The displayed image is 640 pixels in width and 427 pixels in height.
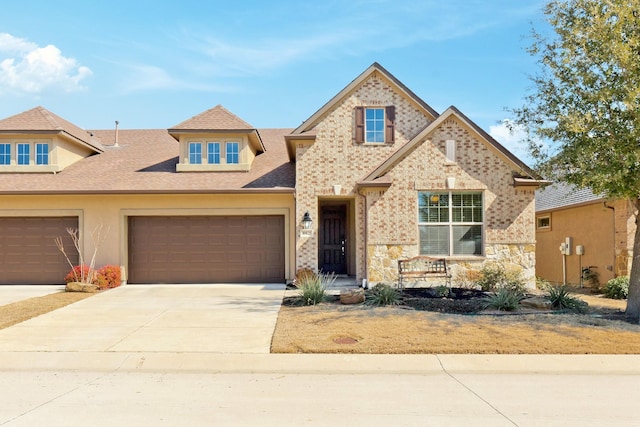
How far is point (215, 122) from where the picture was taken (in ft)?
57.4

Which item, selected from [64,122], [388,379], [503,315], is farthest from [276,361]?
[64,122]

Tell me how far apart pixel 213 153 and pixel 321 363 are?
1156 cm

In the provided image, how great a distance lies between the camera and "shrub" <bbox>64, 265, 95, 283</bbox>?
50.3ft

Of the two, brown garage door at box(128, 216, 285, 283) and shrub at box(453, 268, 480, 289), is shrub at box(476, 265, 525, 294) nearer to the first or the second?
shrub at box(453, 268, 480, 289)

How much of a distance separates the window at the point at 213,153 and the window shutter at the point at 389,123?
5878 millimetres

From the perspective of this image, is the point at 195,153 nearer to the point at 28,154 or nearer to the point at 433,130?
the point at 28,154

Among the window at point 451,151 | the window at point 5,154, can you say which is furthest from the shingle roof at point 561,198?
the window at point 5,154

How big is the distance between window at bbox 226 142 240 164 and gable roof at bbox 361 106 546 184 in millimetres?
5217

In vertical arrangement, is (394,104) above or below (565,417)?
above

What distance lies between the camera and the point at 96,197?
16.5 metres

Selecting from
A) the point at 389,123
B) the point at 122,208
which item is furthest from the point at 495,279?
the point at 122,208

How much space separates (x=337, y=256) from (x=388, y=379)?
11252 millimetres

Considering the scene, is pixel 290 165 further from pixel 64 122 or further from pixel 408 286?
pixel 64 122

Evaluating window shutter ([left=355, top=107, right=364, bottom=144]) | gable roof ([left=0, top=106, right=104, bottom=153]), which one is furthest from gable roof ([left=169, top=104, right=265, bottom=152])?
gable roof ([left=0, top=106, right=104, bottom=153])
